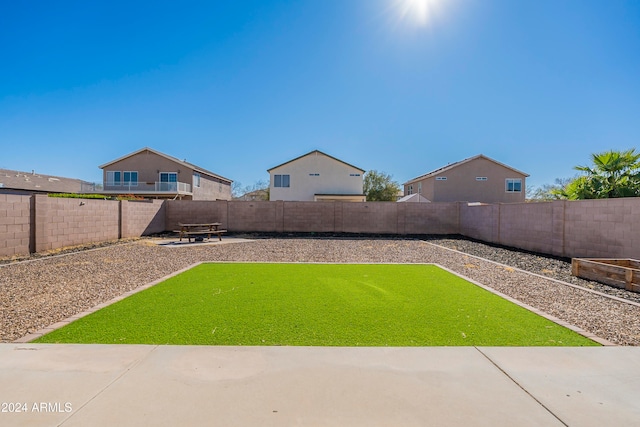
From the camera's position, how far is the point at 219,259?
32.3 ft

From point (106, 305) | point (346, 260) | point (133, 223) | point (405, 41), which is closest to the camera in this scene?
point (106, 305)

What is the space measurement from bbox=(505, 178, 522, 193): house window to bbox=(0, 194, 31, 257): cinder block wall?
114ft

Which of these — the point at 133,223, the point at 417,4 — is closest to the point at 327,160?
the point at 133,223

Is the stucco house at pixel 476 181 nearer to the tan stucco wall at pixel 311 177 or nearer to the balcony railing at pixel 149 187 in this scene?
the tan stucco wall at pixel 311 177

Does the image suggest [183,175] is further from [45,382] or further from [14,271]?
[45,382]

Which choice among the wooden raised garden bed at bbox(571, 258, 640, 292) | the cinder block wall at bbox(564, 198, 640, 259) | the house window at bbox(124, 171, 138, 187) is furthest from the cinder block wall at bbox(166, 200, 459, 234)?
the house window at bbox(124, 171, 138, 187)

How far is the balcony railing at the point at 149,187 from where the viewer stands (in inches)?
1153

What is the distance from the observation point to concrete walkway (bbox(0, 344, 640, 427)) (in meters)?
2.25

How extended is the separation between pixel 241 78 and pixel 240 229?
8.51 m

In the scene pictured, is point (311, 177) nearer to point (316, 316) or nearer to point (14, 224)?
point (14, 224)

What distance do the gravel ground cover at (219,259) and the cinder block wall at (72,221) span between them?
126 centimetres

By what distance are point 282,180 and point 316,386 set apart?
93.8 ft

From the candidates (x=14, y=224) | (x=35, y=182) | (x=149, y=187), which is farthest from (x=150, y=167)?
(x=14, y=224)

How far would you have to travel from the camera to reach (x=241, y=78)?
16234 mm
